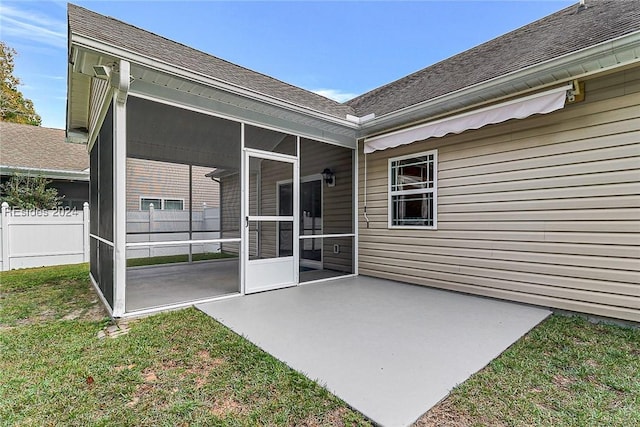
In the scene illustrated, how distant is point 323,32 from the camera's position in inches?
423

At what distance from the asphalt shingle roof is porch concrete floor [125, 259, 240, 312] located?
5320 millimetres

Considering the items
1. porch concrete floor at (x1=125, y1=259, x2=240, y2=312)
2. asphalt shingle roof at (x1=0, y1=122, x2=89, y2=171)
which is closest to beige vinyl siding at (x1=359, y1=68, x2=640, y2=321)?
porch concrete floor at (x1=125, y1=259, x2=240, y2=312)

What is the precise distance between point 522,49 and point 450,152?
71.0 inches

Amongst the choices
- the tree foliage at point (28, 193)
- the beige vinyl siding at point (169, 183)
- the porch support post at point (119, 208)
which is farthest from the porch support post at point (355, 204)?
the tree foliage at point (28, 193)

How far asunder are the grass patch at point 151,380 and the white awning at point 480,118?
3.77 m

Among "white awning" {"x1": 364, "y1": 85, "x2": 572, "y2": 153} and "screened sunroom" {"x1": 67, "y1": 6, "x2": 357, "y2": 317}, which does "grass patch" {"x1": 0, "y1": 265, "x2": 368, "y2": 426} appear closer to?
"screened sunroom" {"x1": 67, "y1": 6, "x2": 357, "y2": 317}

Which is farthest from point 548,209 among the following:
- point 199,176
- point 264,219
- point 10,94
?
point 10,94

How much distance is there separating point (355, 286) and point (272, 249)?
5.05 feet

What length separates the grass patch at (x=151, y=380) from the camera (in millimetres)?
1830

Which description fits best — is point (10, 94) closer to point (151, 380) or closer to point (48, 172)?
point (48, 172)

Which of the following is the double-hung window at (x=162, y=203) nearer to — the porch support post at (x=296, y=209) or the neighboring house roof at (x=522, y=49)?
the porch support post at (x=296, y=209)

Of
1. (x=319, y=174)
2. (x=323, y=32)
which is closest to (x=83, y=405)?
(x=319, y=174)

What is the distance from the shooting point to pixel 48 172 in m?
8.91

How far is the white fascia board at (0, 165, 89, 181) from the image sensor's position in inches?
332
